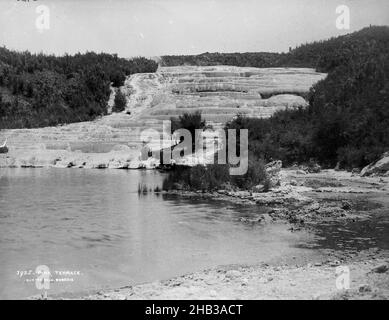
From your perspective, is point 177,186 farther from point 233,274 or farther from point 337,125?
point 233,274

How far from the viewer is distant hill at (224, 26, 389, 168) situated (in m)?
23.2

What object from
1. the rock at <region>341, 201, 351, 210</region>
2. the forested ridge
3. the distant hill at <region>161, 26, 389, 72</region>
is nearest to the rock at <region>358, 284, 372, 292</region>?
the rock at <region>341, 201, 351, 210</region>

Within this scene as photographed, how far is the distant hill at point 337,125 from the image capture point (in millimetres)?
23156

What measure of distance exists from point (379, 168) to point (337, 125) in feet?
16.4

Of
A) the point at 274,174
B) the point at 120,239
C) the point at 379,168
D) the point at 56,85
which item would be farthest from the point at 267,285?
the point at 56,85

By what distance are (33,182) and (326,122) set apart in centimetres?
1229

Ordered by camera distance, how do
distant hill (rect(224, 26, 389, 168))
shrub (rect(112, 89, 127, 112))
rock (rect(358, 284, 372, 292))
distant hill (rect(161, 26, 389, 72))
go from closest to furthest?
rock (rect(358, 284, 372, 292)) → distant hill (rect(224, 26, 389, 168)) → shrub (rect(112, 89, 127, 112)) → distant hill (rect(161, 26, 389, 72))

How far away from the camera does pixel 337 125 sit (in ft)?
81.7

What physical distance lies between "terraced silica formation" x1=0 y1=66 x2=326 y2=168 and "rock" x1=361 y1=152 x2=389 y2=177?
36.6 ft

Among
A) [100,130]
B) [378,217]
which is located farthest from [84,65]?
[378,217]

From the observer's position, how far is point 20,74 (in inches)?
1939

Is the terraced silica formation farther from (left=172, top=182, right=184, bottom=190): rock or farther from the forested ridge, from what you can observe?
(left=172, top=182, right=184, bottom=190): rock
